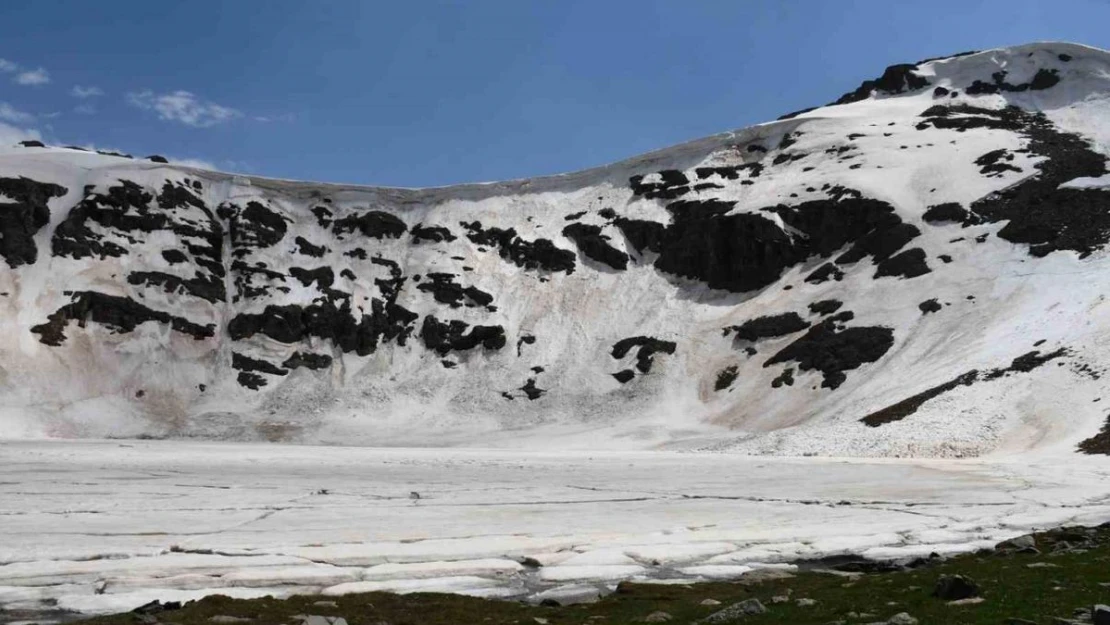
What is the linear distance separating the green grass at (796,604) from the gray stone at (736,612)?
0.20 metres

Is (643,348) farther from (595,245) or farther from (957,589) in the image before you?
(957,589)

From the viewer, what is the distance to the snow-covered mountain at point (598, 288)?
235 ft

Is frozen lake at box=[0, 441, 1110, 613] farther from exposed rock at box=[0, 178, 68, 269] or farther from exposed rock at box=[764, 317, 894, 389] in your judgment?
exposed rock at box=[0, 178, 68, 269]

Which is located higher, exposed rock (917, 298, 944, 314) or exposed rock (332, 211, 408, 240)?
exposed rock (332, 211, 408, 240)

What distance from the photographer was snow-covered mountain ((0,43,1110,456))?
71.8 metres

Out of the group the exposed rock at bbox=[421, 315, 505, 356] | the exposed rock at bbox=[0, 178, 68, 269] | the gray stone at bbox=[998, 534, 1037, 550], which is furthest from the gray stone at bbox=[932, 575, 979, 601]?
the exposed rock at bbox=[0, 178, 68, 269]

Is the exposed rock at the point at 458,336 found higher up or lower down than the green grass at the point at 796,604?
higher up

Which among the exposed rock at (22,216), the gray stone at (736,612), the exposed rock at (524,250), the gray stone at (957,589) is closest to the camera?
the gray stone at (736,612)

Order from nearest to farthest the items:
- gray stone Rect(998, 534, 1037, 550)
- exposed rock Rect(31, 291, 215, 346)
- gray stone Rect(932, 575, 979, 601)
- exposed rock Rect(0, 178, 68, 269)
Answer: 1. gray stone Rect(932, 575, 979, 601)
2. gray stone Rect(998, 534, 1037, 550)
3. exposed rock Rect(31, 291, 215, 346)
4. exposed rock Rect(0, 178, 68, 269)

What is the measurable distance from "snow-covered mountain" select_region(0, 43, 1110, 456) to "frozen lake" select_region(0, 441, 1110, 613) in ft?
75.4

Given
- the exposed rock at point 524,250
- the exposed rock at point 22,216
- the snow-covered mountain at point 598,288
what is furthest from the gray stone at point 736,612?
the exposed rock at point 22,216

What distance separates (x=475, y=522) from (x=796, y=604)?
11150 millimetres

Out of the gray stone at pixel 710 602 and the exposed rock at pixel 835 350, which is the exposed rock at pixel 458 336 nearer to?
the exposed rock at pixel 835 350

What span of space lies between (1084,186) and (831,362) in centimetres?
3423
